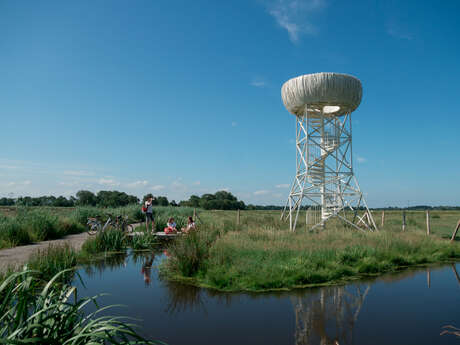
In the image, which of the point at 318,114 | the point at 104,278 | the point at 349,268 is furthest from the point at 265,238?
the point at 318,114

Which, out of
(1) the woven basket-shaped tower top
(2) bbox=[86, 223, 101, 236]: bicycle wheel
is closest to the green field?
(2) bbox=[86, 223, 101, 236]: bicycle wheel

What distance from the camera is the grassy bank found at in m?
7.23

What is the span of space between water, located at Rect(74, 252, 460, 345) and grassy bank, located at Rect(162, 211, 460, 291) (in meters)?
0.51

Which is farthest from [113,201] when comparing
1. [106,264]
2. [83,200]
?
[106,264]

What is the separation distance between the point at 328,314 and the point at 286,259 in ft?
10.4

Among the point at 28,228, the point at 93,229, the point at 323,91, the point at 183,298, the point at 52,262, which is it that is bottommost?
the point at 183,298

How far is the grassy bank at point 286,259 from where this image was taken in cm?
723

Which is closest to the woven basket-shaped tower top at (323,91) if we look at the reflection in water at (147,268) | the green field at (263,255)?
the green field at (263,255)

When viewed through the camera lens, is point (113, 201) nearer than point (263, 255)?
No

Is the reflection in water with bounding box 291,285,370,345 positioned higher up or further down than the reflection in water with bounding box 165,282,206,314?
higher up

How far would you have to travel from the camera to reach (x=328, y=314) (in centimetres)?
525

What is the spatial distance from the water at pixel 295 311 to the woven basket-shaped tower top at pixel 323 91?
33.1 feet

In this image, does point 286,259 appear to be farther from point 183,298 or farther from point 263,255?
point 183,298

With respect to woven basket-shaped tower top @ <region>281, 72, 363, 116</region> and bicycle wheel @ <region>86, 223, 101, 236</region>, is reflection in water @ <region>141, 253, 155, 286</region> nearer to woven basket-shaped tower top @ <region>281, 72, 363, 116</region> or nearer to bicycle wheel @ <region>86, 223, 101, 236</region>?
bicycle wheel @ <region>86, 223, 101, 236</region>
